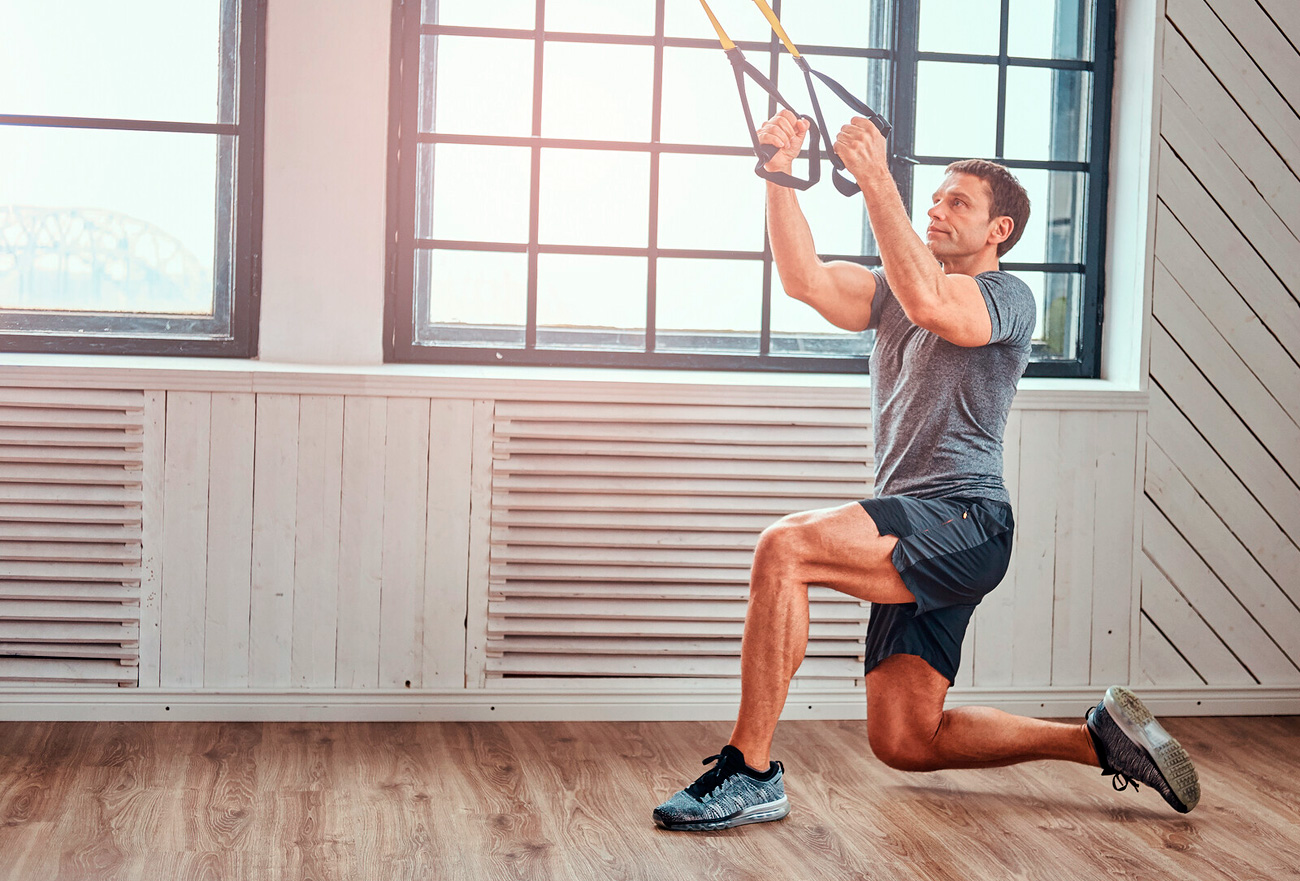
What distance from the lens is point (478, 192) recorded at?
312 centimetres

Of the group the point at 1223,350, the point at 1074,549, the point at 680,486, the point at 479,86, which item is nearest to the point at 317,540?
the point at 680,486

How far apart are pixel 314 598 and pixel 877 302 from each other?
1509 millimetres

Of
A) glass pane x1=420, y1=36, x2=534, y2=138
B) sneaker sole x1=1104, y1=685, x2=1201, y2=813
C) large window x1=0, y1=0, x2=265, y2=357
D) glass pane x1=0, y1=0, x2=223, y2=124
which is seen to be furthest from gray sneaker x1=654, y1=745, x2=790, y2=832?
glass pane x1=0, y1=0, x2=223, y2=124

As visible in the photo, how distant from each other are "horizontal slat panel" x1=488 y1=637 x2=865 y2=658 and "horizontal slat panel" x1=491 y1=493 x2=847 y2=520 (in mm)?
331

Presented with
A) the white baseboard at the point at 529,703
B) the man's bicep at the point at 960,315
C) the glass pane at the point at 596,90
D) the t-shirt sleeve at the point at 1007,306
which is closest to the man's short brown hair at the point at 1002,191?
the t-shirt sleeve at the point at 1007,306

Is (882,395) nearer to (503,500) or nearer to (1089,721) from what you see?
(1089,721)

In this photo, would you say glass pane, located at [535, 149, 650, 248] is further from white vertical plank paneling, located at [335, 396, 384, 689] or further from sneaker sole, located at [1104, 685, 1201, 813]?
sneaker sole, located at [1104, 685, 1201, 813]

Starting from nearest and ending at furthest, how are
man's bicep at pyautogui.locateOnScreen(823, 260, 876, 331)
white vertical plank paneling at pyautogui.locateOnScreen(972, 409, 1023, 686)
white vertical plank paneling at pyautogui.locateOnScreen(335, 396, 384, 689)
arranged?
1. man's bicep at pyautogui.locateOnScreen(823, 260, 876, 331)
2. white vertical plank paneling at pyautogui.locateOnScreen(335, 396, 384, 689)
3. white vertical plank paneling at pyautogui.locateOnScreen(972, 409, 1023, 686)

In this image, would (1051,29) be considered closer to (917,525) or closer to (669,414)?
(669,414)

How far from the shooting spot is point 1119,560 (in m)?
3.14

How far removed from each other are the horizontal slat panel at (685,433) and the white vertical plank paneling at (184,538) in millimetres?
717

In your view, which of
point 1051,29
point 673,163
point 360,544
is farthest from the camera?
point 1051,29

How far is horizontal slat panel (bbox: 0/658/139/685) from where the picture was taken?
279 centimetres

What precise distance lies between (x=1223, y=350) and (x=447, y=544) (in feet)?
6.88
